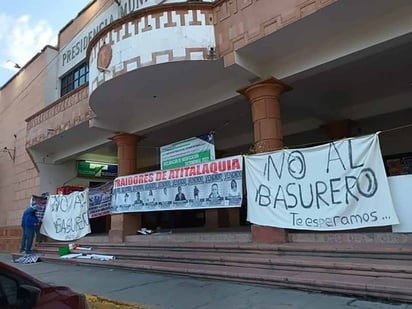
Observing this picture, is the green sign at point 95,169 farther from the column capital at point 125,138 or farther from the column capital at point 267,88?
the column capital at point 267,88

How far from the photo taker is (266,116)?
771 centimetres

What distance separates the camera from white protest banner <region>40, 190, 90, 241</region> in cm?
1212

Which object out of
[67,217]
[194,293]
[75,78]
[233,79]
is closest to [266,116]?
[233,79]

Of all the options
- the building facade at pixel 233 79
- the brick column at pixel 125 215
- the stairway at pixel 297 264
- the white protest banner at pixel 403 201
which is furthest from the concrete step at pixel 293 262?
the brick column at pixel 125 215

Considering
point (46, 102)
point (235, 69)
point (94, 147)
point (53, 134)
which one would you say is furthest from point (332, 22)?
point (46, 102)

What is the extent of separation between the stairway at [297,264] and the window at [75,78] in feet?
27.6

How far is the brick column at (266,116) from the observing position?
761cm

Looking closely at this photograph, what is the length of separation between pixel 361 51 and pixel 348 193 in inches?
99.5

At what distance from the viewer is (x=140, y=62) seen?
795 cm

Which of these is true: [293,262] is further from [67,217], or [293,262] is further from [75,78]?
[75,78]

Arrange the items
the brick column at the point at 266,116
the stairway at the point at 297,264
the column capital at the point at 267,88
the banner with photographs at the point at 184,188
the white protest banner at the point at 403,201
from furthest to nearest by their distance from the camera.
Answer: the banner with photographs at the point at 184,188 → the column capital at the point at 267,88 → the brick column at the point at 266,116 → the white protest banner at the point at 403,201 → the stairway at the point at 297,264

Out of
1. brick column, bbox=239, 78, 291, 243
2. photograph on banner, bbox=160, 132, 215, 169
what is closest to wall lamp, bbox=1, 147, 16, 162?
photograph on banner, bbox=160, 132, 215, 169

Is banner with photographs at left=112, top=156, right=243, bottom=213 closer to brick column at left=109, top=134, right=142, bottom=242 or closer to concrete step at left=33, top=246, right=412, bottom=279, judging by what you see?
brick column at left=109, top=134, right=142, bottom=242

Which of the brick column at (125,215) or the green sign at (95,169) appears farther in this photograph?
the green sign at (95,169)
